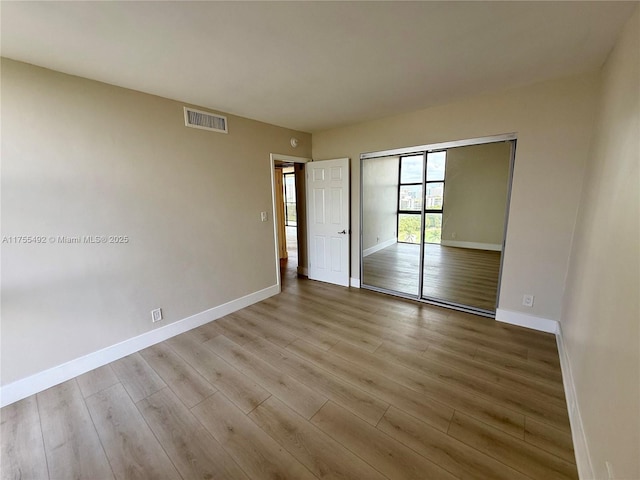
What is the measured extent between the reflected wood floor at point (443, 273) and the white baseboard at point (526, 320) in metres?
0.18

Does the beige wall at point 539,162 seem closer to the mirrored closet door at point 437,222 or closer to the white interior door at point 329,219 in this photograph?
the mirrored closet door at point 437,222

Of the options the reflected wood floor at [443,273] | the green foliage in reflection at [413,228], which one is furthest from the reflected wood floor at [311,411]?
the green foliage in reflection at [413,228]

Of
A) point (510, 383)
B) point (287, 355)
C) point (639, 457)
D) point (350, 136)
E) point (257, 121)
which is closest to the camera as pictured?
point (639, 457)

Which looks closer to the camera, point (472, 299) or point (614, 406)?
point (614, 406)

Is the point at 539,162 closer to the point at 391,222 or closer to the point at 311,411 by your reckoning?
the point at 391,222

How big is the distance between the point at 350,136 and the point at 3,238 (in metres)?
3.71

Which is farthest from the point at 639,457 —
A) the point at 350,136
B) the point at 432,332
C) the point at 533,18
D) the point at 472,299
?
the point at 350,136

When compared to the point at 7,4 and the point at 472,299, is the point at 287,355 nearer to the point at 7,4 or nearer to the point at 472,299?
the point at 472,299

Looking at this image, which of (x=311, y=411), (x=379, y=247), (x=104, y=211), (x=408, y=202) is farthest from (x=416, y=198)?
(x=104, y=211)

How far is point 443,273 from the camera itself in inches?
168

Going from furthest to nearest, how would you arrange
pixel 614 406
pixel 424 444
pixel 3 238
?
pixel 3 238, pixel 424 444, pixel 614 406

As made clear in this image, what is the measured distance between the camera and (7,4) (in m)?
1.32

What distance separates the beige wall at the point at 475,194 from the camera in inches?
143

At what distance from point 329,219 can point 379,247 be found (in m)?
1.27
